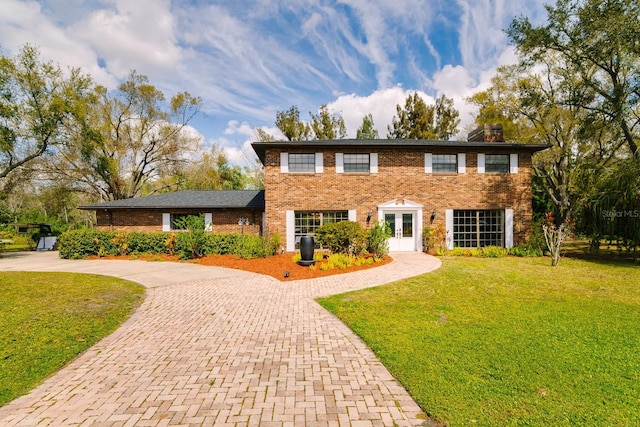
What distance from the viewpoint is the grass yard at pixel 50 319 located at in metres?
3.71

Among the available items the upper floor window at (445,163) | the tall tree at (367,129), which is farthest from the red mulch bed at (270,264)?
the tall tree at (367,129)

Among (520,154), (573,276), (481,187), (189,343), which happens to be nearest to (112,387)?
(189,343)

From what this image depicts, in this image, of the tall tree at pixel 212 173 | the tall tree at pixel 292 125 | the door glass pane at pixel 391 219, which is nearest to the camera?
the door glass pane at pixel 391 219

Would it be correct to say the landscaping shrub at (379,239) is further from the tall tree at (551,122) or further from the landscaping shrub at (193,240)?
the tall tree at (551,122)

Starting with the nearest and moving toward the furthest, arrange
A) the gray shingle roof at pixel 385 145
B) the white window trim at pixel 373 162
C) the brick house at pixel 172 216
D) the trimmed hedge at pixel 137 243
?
the trimmed hedge at pixel 137 243 < the gray shingle roof at pixel 385 145 < the white window trim at pixel 373 162 < the brick house at pixel 172 216

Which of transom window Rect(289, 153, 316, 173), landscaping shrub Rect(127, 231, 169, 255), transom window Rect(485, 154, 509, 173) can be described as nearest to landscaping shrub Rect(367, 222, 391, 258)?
transom window Rect(289, 153, 316, 173)

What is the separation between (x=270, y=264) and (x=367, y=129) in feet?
88.1

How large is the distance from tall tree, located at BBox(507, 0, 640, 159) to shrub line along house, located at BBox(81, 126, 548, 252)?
146 inches

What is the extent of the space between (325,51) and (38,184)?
2619 cm

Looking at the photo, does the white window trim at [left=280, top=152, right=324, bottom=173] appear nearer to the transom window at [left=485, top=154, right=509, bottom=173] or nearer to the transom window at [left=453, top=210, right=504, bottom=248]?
the transom window at [left=453, top=210, right=504, bottom=248]

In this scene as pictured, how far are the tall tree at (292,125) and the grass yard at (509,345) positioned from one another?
2543 centimetres

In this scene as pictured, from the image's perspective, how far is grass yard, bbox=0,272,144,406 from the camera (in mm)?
3711

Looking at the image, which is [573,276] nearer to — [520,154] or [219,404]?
[520,154]

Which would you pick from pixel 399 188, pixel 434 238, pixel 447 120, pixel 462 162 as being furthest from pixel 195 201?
pixel 447 120
